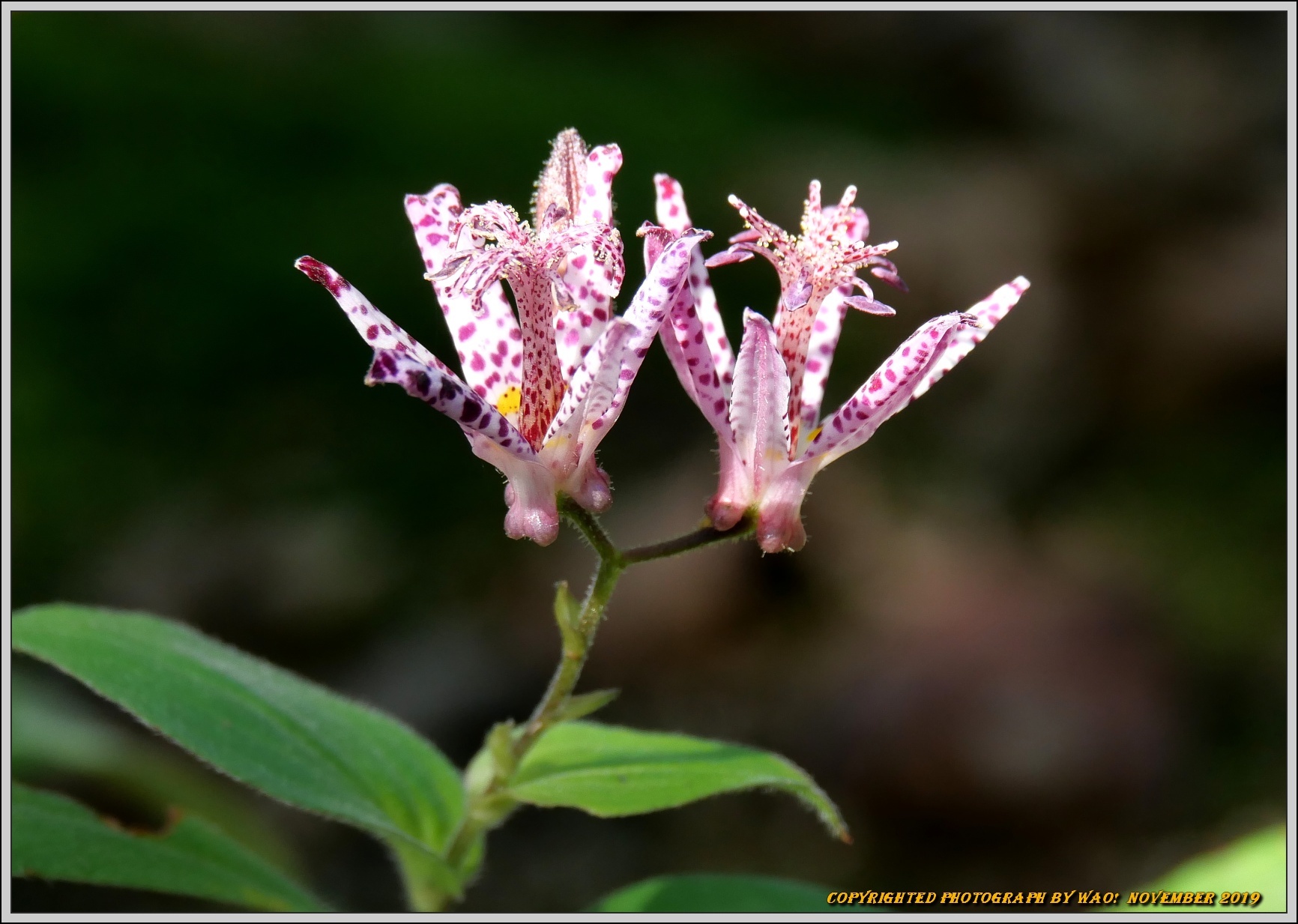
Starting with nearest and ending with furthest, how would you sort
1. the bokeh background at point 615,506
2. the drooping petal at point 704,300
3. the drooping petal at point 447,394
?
the drooping petal at point 447,394 → the drooping petal at point 704,300 → the bokeh background at point 615,506

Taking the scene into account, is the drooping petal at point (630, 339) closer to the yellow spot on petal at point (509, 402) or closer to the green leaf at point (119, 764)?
the yellow spot on petal at point (509, 402)

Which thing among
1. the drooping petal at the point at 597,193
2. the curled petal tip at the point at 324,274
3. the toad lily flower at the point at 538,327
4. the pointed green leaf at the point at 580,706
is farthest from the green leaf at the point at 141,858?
the drooping petal at the point at 597,193

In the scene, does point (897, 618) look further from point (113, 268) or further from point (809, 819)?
point (113, 268)

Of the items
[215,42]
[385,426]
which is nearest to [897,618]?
[385,426]

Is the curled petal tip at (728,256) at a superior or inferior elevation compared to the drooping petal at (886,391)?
superior

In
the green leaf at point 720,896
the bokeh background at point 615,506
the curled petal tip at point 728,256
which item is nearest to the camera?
the curled petal tip at point 728,256

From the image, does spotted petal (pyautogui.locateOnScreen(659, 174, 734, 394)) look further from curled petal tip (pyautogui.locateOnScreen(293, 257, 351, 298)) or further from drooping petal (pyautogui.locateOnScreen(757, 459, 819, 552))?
curled petal tip (pyautogui.locateOnScreen(293, 257, 351, 298))

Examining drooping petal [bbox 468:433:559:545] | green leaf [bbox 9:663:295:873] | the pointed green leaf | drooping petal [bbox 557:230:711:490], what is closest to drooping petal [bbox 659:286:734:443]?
drooping petal [bbox 557:230:711:490]
